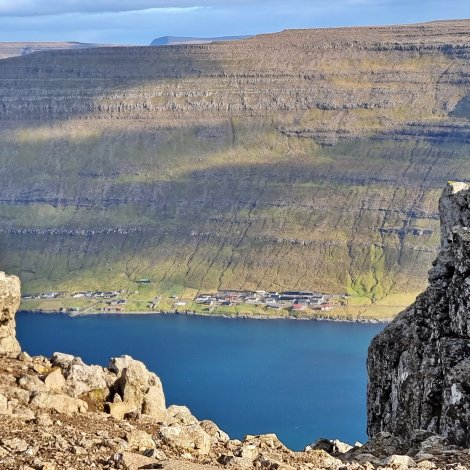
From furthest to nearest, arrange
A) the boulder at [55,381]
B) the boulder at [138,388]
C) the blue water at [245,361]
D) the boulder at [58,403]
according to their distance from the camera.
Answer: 1. the blue water at [245,361]
2. the boulder at [138,388]
3. the boulder at [55,381]
4. the boulder at [58,403]

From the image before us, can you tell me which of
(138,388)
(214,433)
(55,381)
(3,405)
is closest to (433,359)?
(214,433)

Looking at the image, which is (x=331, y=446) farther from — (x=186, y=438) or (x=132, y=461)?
(x=132, y=461)

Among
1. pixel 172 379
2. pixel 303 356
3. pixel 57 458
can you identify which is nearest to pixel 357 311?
pixel 303 356

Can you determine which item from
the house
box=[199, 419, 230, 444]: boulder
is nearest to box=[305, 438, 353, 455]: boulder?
box=[199, 419, 230, 444]: boulder

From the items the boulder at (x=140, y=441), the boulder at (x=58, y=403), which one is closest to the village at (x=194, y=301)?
the boulder at (x=58, y=403)

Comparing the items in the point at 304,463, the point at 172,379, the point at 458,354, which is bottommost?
the point at 172,379

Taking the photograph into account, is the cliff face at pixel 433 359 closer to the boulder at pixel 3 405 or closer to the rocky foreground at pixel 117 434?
the rocky foreground at pixel 117 434

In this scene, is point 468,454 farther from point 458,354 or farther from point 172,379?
point 172,379
